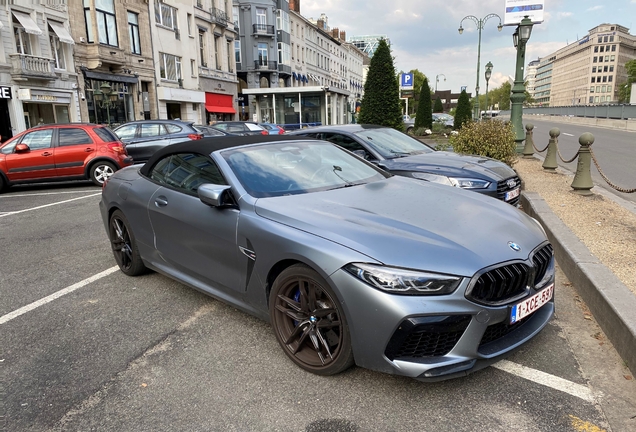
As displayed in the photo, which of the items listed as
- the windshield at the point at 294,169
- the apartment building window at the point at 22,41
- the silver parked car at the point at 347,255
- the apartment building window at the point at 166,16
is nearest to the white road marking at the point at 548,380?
the silver parked car at the point at 347,255

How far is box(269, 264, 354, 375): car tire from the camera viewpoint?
2.87 meters

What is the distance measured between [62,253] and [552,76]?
709 feet

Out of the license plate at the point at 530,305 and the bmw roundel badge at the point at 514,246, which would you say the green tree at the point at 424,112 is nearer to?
the license plate at the point at 530,305

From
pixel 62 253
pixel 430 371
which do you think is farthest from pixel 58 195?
pixel 430 371

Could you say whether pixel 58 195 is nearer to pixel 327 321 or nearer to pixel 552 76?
pixel 327 321

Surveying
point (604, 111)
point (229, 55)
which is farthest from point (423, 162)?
point (229, 55)

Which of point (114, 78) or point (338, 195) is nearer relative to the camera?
point (338, 195)

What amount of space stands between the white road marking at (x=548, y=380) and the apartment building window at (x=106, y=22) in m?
31.1

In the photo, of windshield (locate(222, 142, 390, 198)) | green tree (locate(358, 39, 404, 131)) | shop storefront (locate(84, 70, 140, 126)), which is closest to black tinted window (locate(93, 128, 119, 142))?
windshield (locate(222, 142, 390, 198))

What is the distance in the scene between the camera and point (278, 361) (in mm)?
3281

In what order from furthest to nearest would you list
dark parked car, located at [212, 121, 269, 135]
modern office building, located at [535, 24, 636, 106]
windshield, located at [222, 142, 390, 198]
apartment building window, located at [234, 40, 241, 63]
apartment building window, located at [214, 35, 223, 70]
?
modern office building, located at [535, 24, 636, 106], apartment building window, located at [234, 40, 241, 63], apartment building window, located at [214, 35, 223, 70], dark parked car, located at [212, 121, 269, 135], windshield, located at [222, 142, 390, 198]

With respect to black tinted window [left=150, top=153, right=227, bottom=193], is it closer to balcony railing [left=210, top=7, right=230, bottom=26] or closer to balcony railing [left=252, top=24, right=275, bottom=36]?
balcony railing [left=210, top=7, right=230, bottom=26]

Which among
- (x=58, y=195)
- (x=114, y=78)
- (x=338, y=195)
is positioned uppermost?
(x=114, y=78)

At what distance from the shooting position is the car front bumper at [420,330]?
2.56 m
